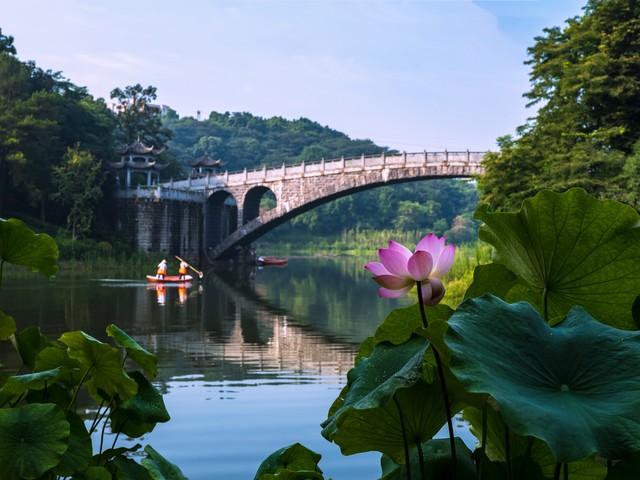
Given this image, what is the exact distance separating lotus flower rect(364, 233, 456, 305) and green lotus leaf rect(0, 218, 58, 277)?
2.95 ft

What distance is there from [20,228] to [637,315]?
1.30 meters

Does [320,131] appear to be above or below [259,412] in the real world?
above

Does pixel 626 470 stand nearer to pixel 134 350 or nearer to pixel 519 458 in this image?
pixel 519 458

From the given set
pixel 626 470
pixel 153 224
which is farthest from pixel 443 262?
pixel 153 224

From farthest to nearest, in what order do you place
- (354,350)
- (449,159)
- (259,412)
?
(449,159), (354,350), (259,412)

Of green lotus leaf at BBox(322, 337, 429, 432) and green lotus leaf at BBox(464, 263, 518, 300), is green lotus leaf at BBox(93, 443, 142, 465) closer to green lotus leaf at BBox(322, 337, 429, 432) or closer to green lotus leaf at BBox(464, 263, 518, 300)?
green lotus leaf at BBox(322, 337, 429, 432)

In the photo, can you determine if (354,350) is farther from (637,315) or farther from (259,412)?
(637,315)

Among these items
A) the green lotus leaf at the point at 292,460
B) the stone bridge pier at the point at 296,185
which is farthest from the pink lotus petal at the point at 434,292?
the stone bridge pier at the point at 296,185

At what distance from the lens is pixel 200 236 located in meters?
30.4

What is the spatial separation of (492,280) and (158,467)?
2.60 feet

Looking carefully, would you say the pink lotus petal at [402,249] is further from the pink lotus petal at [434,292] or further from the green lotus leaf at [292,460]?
the green lotus leaf at [292,460]

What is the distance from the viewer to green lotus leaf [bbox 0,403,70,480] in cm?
138

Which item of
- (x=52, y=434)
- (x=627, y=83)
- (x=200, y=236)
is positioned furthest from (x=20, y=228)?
(x=200, y=236)

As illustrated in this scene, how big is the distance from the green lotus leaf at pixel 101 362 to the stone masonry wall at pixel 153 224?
26.0 m
